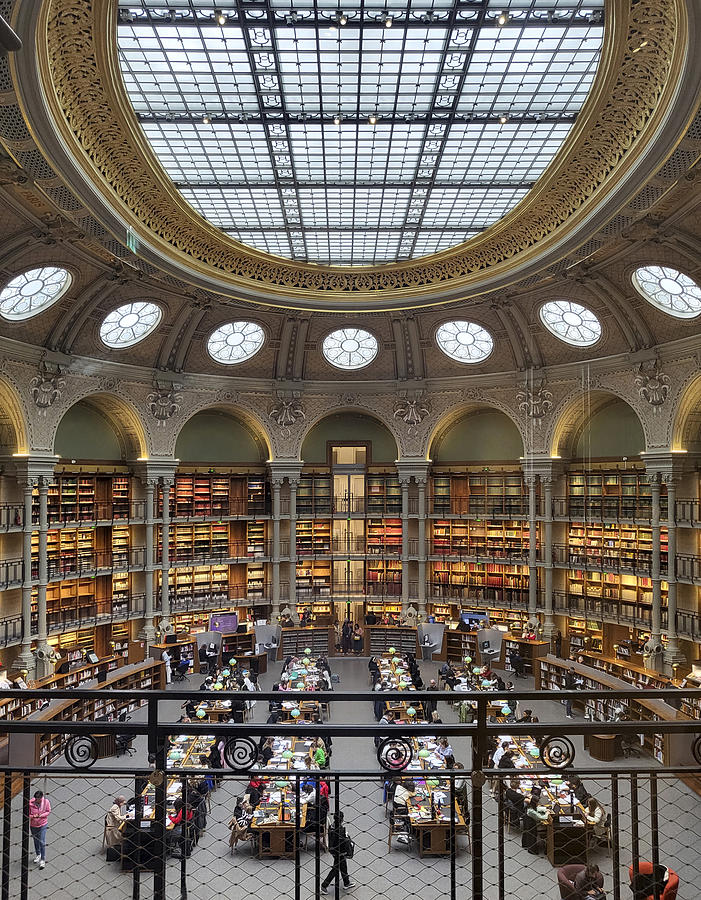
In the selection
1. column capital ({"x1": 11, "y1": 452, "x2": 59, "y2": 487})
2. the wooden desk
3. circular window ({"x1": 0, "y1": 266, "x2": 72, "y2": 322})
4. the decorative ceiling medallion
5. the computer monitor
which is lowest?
the wooden desk

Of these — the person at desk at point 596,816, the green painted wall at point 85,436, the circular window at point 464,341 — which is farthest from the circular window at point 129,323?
the person at desk at point 596,816

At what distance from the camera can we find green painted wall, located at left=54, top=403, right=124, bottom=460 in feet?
65.3

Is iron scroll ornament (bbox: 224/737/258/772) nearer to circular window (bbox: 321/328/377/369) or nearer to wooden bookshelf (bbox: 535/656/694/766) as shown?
wooden bookshelf (bbox: 535/656/694/766)

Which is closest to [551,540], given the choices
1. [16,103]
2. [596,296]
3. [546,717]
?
[546,717]

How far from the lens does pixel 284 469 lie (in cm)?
2292

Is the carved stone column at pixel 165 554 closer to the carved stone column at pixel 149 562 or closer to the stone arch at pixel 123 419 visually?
the carved stone column at pixel 149 562

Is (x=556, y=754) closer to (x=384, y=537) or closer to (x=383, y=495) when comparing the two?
(x=384, y=537)

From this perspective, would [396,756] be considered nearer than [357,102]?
Yes

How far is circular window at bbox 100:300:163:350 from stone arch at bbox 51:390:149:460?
1.67 meters

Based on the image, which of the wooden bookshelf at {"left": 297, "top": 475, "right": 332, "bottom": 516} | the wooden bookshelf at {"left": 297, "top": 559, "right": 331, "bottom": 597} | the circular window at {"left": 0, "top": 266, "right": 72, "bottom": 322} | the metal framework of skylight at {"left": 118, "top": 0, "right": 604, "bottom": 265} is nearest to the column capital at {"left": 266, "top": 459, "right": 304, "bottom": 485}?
the wooden bookshelf at {"left": 297, "top": 475, "right": 332, "bottom": 516}

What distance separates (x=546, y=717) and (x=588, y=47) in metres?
15.1

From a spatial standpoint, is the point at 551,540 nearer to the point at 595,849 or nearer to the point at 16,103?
the point at 595,849

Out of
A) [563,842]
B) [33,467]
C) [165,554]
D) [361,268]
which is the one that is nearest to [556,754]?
[563,842]

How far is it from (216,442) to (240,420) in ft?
3.94
